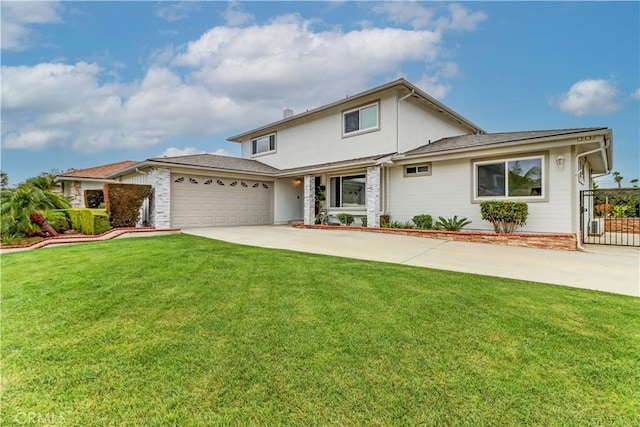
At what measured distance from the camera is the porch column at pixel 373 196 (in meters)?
12.8

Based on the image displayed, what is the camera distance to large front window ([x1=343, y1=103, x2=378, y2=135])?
1379 centimetres

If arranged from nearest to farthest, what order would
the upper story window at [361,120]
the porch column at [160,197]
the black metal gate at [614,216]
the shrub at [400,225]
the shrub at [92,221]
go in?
the shrub at [92,221]
the shrub at [400,225]
the porch column at [160,197]
the black metal gate at [614,216]
the upper story window at [361,120]

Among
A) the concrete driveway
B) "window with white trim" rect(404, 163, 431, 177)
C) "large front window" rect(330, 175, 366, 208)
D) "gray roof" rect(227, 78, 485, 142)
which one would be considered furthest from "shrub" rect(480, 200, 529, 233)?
"gray roof" rect(227, 78, 485, 142)

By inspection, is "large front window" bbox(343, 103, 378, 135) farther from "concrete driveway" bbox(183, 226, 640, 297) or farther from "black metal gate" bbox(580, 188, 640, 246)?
"black metal gate" bbox(580, 188, 640, 246)

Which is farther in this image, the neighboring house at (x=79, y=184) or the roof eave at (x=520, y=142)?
the neighboring house at (x=79, y=184)

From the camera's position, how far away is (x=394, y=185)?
13.4 metres

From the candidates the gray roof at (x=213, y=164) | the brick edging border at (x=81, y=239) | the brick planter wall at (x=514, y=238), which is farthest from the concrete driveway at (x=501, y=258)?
the gray roof at (x=213, y=164)

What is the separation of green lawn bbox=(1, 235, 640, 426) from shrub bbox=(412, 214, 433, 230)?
23.4ft

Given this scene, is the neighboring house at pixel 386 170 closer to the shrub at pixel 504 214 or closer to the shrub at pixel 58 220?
the shrub at pixel 504 214

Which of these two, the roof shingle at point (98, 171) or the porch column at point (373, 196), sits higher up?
the roof shingle at point (98, 171)

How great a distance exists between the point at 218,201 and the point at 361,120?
8.21 m

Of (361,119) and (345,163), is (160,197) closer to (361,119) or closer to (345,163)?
(345,163)

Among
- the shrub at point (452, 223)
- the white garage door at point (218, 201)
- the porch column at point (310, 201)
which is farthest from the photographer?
the porch column at point (310, 201)

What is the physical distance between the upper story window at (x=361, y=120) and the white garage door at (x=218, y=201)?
5.69 meters
